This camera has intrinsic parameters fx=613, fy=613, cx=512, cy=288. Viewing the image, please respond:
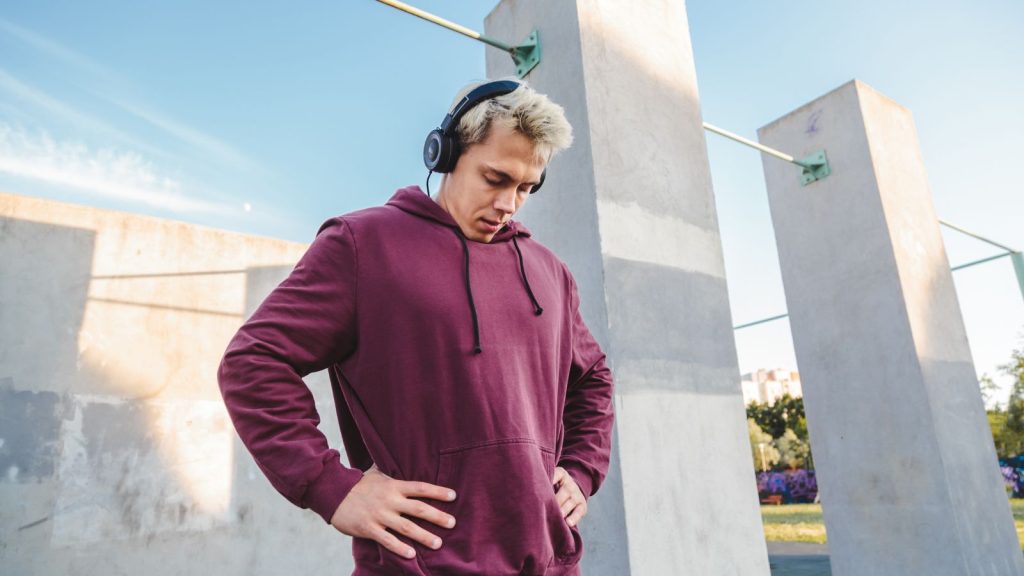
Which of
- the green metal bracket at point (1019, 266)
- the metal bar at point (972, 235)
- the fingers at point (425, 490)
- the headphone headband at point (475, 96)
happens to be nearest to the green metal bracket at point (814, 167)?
the metal bar at point (972, 235)

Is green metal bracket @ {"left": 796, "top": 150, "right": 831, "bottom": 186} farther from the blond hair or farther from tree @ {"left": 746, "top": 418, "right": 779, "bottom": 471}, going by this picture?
tree @ {"left": 746, "top": 418, "right": 779, "bottom": 471}

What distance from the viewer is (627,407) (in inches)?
89.5

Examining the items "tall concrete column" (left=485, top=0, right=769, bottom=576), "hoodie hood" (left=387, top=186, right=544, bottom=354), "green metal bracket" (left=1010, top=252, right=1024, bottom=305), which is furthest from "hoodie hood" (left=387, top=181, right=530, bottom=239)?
"green metal bracket" (left=1010, top=252, right=1024, bottom=305)

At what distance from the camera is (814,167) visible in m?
5.25

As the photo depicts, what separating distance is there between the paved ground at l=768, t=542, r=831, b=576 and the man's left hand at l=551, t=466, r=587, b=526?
237 inches

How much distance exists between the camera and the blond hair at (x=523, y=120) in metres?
1.28

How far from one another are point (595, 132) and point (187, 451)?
5.97 metres

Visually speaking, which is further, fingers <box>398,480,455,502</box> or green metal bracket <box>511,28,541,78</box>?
green metal bracket <box>511,28,541,78</box>

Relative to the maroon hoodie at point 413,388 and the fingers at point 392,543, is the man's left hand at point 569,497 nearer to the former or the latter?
the maroon hoodie at point 413,388

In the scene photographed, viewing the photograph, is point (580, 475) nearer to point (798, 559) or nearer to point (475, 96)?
point (475, 96)

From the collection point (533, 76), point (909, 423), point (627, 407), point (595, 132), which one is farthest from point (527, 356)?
point (909, 423)

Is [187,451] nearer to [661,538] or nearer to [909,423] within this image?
[661,538]

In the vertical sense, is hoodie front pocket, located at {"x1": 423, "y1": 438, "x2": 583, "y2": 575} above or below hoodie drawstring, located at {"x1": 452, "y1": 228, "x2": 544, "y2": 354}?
below

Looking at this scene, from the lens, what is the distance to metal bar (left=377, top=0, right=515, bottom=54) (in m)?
2.72
